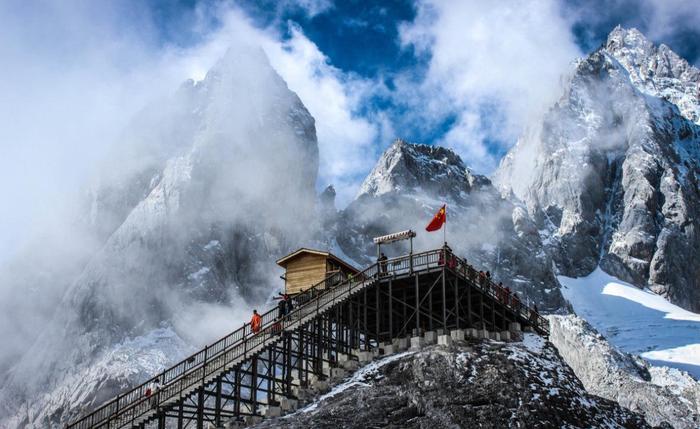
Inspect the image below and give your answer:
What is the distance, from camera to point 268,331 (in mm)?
54062

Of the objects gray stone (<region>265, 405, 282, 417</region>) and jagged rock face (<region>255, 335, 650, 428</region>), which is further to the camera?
gray stone (<region>265, 405, 282, 417</region>)

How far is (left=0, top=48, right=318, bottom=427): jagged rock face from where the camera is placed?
5531 inches

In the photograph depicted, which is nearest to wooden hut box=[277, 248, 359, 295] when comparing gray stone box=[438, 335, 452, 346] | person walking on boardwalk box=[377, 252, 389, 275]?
person walking on boardwalk box=[377, 252, 389, 275]

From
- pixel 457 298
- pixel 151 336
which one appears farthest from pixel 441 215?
pixel 151 336

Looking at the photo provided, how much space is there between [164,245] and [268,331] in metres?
113

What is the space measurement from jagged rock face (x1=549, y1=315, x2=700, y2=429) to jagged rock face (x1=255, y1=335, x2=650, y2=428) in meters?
70.5

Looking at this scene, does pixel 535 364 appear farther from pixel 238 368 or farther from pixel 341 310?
pixel 238 368

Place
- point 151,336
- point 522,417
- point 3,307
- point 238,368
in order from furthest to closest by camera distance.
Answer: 1. point 3,307
2. point 151,336
3. point 238,368
4. point 522,417

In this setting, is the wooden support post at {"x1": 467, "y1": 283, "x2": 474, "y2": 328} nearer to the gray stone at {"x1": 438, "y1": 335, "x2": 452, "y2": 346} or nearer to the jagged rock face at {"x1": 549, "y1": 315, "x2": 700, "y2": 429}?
the gray stone at {"x1": 438, "y1": 335, "x2": 452, "y2": 346}

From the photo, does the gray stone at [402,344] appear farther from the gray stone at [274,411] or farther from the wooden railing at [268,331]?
the gray stone at [274,411]

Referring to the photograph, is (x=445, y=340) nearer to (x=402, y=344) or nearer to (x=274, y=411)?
(x=402, y=344)

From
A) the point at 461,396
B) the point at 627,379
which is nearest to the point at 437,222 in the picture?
the point at 461,396

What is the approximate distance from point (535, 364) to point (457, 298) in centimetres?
777

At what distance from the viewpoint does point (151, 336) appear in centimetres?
14738
